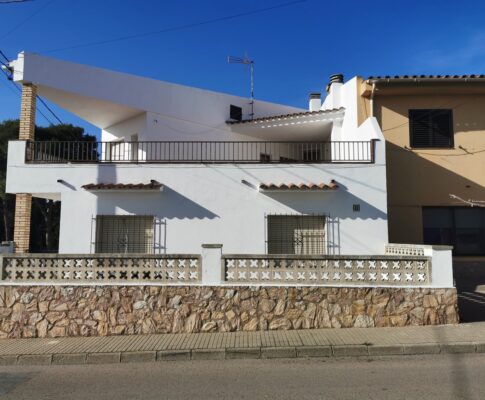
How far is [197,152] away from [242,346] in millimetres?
8828

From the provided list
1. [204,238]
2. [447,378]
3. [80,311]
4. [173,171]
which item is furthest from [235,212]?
[447,378]

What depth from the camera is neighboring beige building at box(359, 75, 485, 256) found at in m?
12.9

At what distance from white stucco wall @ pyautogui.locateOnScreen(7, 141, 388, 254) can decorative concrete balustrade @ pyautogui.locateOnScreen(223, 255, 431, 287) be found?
3.02m

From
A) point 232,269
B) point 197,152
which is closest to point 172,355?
point 232,269

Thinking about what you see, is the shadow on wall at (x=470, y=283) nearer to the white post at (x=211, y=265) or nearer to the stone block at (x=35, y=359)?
the white post at (x=211, y=265)

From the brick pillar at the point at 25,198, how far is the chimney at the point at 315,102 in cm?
1051

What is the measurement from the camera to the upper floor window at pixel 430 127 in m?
13.3

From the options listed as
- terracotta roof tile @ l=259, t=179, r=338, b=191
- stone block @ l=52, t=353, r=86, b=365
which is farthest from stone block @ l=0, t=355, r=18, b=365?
terracotta roof tile @ l=259, t=179, r=338, b=191

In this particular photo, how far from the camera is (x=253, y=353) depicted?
21.6 ft

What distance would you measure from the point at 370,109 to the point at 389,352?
28.8 ft

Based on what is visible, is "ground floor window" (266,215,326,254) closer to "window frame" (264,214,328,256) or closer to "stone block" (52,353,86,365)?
"window frame" (264,214,328,256)

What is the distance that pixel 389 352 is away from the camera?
656cm

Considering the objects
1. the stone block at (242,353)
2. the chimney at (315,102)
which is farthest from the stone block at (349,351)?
the chimney at (315,102)

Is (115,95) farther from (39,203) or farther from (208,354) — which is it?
(39,203)
